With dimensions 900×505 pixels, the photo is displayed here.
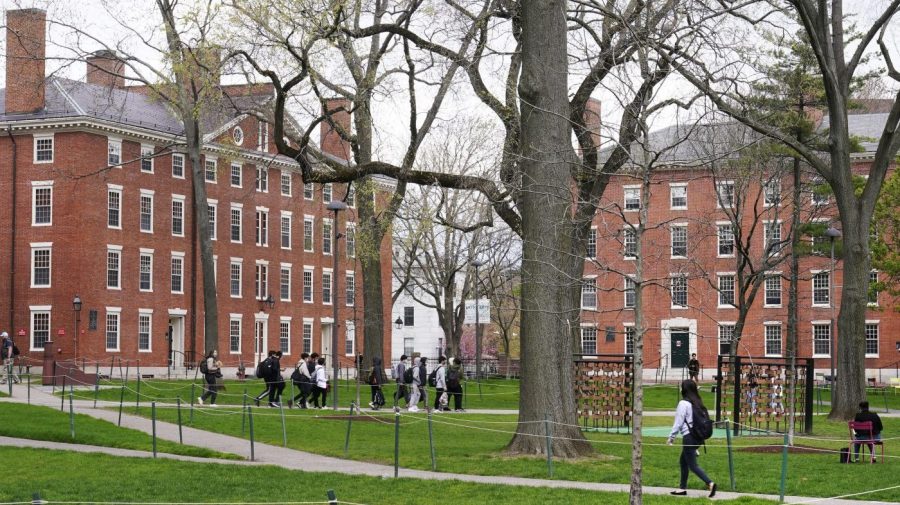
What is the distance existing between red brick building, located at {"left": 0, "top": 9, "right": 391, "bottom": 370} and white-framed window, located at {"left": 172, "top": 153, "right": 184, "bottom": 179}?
0.07 meters

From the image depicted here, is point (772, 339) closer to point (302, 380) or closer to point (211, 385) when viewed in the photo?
point (302, 380)

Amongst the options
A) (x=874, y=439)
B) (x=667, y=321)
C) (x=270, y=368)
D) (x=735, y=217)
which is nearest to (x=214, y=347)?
(x=270, y=368)

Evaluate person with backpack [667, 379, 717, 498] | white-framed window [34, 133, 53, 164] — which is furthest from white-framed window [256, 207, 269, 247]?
person with backpack [667, 379, 717, 498]

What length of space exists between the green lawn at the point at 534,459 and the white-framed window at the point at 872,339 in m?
41.7

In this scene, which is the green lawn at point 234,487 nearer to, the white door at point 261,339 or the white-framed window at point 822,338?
the white door at point 261,339

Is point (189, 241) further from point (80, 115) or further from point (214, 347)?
point (214, 347)

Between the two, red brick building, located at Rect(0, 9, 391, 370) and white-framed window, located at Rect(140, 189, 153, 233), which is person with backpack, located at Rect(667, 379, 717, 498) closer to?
red brick building, located at Rect(0, 9, 391, 370)

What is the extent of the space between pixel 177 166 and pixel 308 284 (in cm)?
1403

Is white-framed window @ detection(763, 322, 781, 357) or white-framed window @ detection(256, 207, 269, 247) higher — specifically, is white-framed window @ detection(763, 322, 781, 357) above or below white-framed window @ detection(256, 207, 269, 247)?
below

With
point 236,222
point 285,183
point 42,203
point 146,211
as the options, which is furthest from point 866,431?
point 285,183

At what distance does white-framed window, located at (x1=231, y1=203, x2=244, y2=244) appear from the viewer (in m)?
71.4

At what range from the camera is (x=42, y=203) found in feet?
203

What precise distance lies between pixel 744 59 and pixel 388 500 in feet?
34.5

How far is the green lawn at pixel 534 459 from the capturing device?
20.8m
